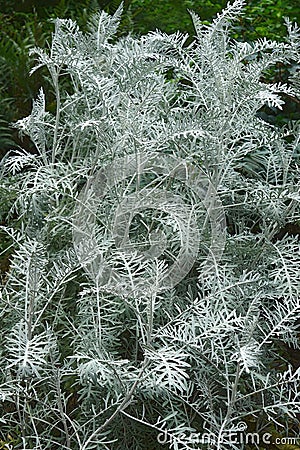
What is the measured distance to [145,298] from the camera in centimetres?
233

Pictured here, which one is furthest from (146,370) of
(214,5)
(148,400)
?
(214,5)

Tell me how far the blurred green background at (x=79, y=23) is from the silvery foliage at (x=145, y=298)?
4.63ft

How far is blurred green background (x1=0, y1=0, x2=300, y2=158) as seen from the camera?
4777 mm

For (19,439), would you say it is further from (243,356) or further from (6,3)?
(6,3)

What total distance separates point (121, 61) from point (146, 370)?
4.15ft

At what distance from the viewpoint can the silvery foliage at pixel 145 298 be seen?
2330 mm

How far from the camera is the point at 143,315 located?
2574 mm

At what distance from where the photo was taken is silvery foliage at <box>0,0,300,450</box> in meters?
2.33

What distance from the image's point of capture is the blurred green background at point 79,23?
15.7 ft

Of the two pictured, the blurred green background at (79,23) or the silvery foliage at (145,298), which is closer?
the silvery foliage at (145,298)

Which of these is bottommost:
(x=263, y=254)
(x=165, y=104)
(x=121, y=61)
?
(x=263, y=254)

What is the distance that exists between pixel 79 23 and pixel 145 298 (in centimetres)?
398

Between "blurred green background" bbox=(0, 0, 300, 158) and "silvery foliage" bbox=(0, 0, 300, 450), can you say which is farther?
"blurred green background" bbox=(0, 0, 300, 158)

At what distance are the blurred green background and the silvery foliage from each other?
4.63 ft
